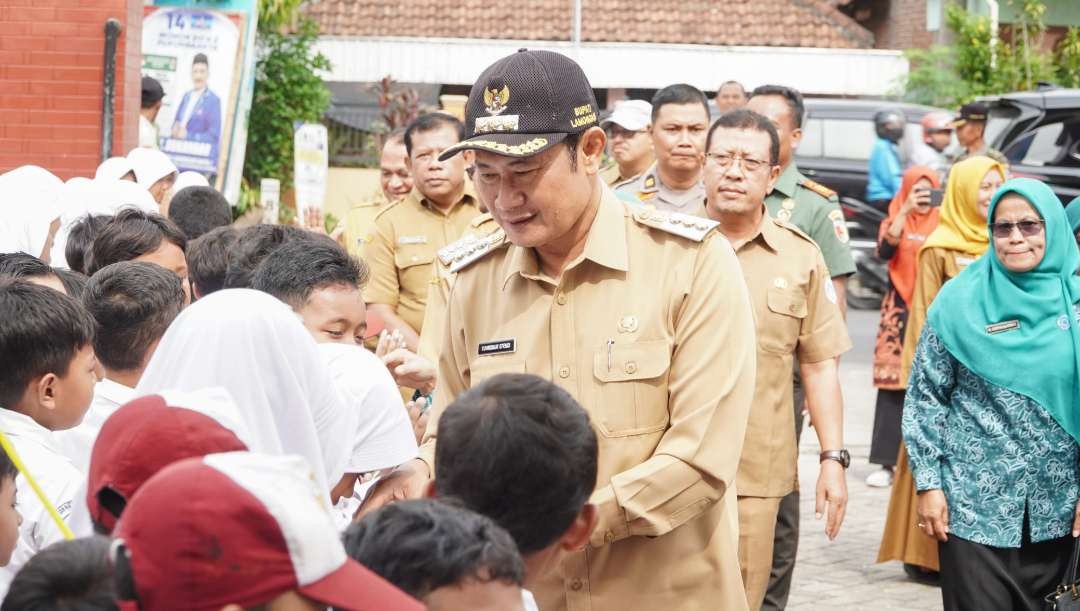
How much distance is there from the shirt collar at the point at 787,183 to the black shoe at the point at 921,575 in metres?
2.02

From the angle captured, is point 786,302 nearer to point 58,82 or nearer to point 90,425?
point 90,425

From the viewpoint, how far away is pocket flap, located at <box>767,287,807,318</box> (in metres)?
5.34

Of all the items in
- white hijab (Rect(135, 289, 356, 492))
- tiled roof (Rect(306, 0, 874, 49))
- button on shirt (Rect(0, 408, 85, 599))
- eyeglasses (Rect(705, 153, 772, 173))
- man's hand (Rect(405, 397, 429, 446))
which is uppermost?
tiled roof (Rect(306, 0, 874, 49))

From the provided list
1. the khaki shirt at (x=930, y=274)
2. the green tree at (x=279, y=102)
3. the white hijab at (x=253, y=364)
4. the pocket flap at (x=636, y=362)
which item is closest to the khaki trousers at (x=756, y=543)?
the pocket flap at (x=636, y=362)

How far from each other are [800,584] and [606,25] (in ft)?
80.5

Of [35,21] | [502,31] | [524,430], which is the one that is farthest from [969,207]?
[502,31]

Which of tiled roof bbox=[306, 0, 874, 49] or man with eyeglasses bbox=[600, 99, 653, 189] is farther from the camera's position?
tiled roof bbox=[306, 0, 874, 49]

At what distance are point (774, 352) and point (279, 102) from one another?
15.6 meters

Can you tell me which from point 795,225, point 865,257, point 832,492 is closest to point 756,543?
point 832,492

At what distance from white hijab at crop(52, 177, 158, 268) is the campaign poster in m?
3.71

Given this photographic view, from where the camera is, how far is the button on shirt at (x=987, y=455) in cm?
532

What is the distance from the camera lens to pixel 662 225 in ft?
11.5

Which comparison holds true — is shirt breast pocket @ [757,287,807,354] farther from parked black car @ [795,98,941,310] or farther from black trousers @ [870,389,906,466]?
parked black car @ [795,98,941,310]

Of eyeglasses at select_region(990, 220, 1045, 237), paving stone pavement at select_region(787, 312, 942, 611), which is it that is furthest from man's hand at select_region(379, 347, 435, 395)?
paving stone pavement at select_region(787, 312, 942, 611)
